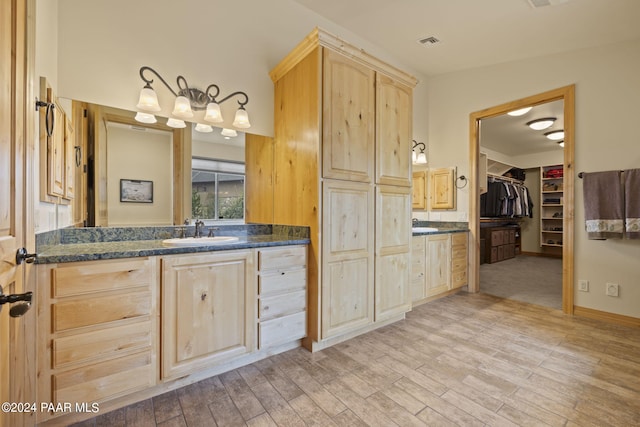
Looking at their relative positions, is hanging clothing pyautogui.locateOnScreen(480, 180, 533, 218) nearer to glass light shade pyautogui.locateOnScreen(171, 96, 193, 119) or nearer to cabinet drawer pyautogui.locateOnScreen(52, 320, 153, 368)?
glass light shade pyautogui.locateOnScreen(171, 96, 193, 119)

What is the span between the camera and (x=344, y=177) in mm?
2230

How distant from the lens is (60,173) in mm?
1579

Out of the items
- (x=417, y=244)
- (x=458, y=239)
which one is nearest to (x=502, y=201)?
(x=458, y=239)

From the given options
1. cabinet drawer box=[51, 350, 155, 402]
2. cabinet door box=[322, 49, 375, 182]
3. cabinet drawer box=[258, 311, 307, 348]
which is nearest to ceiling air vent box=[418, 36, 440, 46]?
cabinet door box=[322, 49, 375, 182]

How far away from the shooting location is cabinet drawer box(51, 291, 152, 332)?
4.32 ft

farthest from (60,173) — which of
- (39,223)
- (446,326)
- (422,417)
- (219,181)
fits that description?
(446,326)

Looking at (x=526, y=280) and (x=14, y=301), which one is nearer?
(x=14, y=301)

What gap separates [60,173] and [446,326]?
3154 mm

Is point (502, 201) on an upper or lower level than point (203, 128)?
lower

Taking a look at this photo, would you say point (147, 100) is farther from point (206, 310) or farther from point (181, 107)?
point (206, 310)

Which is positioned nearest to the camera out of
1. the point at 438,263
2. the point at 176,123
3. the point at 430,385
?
the point at 430,385

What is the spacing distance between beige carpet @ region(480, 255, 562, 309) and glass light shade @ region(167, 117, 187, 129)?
13.6ft

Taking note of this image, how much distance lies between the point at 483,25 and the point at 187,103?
301 cm

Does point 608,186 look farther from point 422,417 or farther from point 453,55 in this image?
point 422,417
